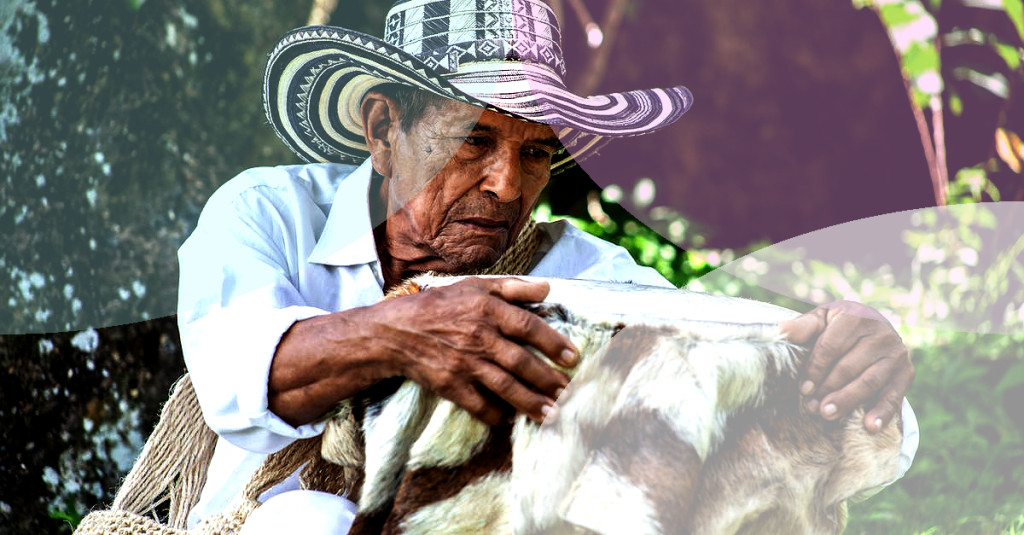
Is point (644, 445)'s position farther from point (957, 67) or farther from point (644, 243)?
point (644, 243)

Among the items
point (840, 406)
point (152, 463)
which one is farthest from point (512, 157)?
point (152, 463)

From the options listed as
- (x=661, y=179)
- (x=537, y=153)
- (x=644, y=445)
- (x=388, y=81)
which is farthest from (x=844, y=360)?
(x=661, y=179)

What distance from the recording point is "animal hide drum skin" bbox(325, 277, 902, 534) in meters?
0.90

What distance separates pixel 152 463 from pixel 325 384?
65 centimetres

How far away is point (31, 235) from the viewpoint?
1.73 meters

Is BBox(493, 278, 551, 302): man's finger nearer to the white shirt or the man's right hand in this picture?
the man's right hand

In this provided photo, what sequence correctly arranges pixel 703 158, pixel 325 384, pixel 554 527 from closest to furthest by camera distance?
pixel 554 527
pixel 325 384
pixel 703 158

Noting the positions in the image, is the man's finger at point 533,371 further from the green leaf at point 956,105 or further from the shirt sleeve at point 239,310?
the green leaf at point 956,105

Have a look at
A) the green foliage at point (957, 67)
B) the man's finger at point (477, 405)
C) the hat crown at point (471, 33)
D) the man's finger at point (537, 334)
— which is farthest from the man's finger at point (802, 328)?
the green foliage at point (957, 67)

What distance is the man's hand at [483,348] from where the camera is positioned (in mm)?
964

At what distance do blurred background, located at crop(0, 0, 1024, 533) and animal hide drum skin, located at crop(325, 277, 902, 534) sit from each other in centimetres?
88

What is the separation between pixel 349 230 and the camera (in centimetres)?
160

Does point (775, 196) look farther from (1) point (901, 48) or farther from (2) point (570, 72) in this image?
(2) point (570, 72)

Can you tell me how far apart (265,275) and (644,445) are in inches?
28.9
